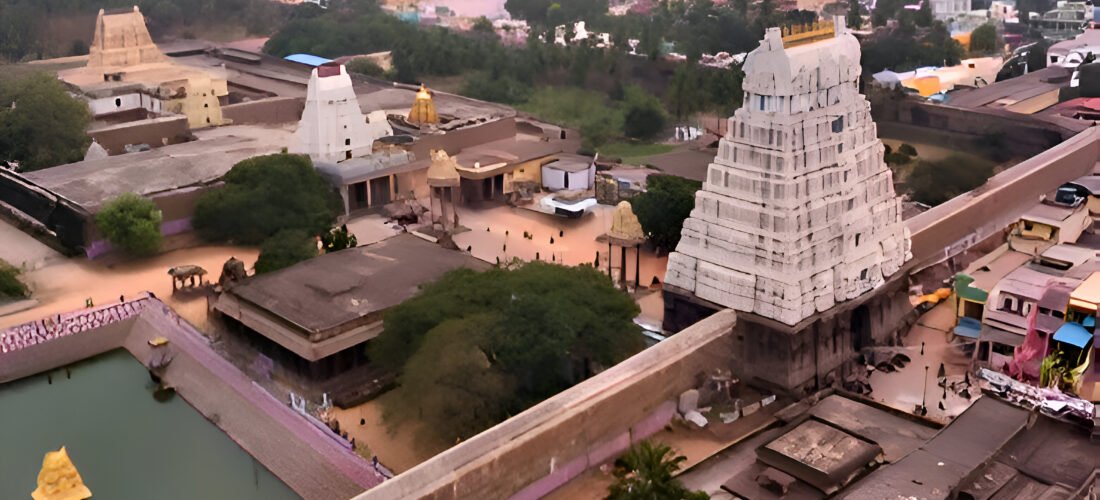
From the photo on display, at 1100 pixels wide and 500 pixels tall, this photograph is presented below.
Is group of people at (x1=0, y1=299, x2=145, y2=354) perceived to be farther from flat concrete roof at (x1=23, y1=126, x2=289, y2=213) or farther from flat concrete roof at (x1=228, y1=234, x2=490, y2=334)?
flat concrete roof at (x1=23, y1=126, x2=289, y2=213)

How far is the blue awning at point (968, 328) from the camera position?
29219 mm

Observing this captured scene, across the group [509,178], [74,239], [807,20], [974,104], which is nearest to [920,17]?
[807,20]

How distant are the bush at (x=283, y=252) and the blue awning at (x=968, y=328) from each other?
65.2 ft

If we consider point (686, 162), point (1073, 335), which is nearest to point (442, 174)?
point (686, 162)

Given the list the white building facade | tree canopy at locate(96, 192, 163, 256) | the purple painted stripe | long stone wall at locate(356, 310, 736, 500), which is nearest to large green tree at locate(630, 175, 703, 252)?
long stone wall at locate(356, 310, 736, 500)

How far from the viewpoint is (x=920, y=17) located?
7931 cm

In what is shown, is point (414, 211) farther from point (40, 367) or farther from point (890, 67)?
point (890, 67)

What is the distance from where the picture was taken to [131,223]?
36688 mm

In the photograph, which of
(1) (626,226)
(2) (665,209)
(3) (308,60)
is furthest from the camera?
(3) (308,60)

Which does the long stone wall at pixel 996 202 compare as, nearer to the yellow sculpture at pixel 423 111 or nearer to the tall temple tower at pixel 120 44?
the yellow sculpture at pixel 423 111

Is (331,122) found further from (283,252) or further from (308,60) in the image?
(308,60)

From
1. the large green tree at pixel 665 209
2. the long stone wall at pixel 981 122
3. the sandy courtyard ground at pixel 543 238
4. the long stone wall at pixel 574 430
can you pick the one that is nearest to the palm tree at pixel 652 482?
the long stone wall at pixel 574 430

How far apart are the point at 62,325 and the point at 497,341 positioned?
1479 cm

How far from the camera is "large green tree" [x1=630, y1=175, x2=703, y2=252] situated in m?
36.2
